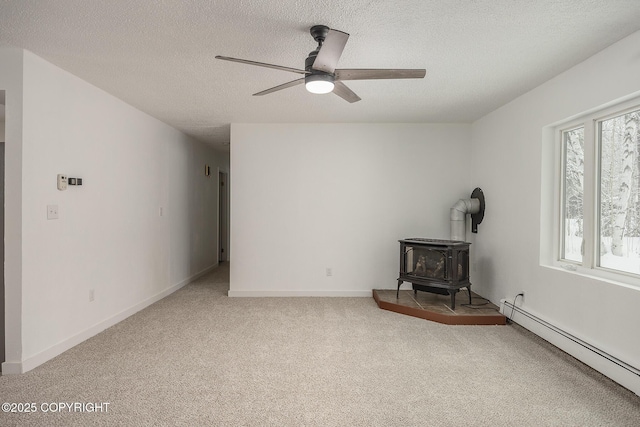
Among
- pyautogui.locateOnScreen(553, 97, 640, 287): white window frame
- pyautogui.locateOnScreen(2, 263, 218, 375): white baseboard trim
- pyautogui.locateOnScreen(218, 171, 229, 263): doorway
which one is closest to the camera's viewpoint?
pyautogui.locateOnScreen(2, 263, 218, 375): white baseboard trim

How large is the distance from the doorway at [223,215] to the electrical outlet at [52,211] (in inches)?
182

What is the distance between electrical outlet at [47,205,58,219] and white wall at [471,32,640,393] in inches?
165

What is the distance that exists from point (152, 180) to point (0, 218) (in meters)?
1.89

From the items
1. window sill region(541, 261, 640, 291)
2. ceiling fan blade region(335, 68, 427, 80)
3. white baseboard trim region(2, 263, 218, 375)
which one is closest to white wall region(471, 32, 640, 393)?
window sill region(541, 261, 640, 291)

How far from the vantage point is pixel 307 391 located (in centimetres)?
235

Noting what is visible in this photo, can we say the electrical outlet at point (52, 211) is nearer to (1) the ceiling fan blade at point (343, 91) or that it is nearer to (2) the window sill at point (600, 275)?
(1) the ceiling fan blade at point (343, 91)

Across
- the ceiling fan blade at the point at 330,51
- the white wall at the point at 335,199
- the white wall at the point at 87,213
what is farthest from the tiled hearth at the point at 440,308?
the white wall at the point at 87,213

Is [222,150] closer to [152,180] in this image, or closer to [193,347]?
[152,180]

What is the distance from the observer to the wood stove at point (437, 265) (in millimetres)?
3955

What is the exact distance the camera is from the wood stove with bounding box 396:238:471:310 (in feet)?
13.0

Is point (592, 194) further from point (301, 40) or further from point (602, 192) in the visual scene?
point (301, 40)

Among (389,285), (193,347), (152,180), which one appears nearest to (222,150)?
(152,180)

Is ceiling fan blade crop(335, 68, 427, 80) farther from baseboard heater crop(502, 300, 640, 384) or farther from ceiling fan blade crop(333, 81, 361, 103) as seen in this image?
baseboard heater crop(502, 300, 640, 384)

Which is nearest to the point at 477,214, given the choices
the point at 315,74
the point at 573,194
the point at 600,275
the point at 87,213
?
the point at 573,194
